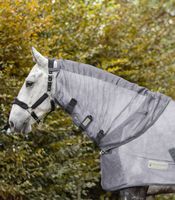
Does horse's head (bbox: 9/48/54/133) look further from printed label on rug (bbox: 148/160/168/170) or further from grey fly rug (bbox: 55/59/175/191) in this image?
printed label on rug (bbox: 148/160/168/170)

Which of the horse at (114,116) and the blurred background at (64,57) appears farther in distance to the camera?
the blurred background at (64,57)

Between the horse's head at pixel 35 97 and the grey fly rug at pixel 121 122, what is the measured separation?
4.5 inches

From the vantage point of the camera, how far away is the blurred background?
206 inches

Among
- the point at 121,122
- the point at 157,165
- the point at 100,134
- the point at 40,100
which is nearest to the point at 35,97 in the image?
the point at 40,100

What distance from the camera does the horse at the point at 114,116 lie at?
3.66 metres

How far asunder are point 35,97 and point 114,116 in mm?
722

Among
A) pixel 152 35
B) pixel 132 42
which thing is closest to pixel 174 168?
pixel 132 42

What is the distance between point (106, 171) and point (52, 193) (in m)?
2.30

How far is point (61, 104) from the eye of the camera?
12.8ft

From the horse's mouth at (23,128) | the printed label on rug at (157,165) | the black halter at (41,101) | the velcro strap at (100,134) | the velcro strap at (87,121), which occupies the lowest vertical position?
the printed label on rug at (157,165)

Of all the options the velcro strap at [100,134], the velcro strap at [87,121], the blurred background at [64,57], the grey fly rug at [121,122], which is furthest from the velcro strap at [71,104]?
the blurred background at [64,57]

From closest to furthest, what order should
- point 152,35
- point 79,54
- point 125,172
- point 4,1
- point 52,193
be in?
point 125,172 < point 4,1 < point 52,193 < point 79,54 < point 152,35

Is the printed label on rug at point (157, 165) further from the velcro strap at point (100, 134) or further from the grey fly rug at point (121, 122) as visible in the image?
the velcro strap at point (100, 134)

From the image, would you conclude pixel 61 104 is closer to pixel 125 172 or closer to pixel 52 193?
pixel 125 172
